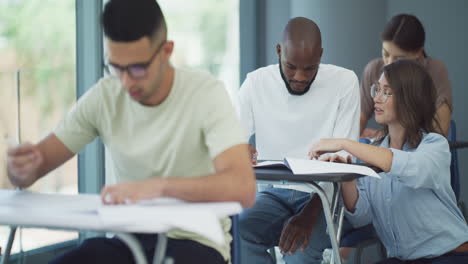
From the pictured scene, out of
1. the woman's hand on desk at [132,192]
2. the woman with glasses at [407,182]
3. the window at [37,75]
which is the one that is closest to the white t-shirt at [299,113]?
the woman with glasses at [407,182]

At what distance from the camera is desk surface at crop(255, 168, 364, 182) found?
78.0 inches

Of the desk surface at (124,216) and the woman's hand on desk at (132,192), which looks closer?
the desk surface at (124,216)

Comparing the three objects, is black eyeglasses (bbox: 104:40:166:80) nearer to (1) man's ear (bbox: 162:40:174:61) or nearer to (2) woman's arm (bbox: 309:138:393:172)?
(1) man's ear (bbox: 162:40:174:61)

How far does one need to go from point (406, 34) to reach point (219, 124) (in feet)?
7.84

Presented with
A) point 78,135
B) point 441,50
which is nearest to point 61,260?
point 78,135

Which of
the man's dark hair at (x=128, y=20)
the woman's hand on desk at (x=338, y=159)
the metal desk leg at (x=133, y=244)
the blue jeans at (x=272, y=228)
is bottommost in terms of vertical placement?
the blue jeans at (x=272, y=228)

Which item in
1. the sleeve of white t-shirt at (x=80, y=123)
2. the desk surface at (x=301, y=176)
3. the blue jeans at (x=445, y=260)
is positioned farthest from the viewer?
the blue jeans at (x=445, y=260)

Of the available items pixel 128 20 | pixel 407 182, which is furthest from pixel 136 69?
pixel 407 182

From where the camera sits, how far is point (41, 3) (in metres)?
3.05

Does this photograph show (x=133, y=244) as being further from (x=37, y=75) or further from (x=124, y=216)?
(x=37, y=75)

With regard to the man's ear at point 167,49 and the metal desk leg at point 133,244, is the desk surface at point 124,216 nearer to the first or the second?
the metal desk leg at point 133,244

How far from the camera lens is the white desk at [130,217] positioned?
117 cm

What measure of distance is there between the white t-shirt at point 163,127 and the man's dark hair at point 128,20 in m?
0.21

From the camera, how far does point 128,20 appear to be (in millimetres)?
1496
